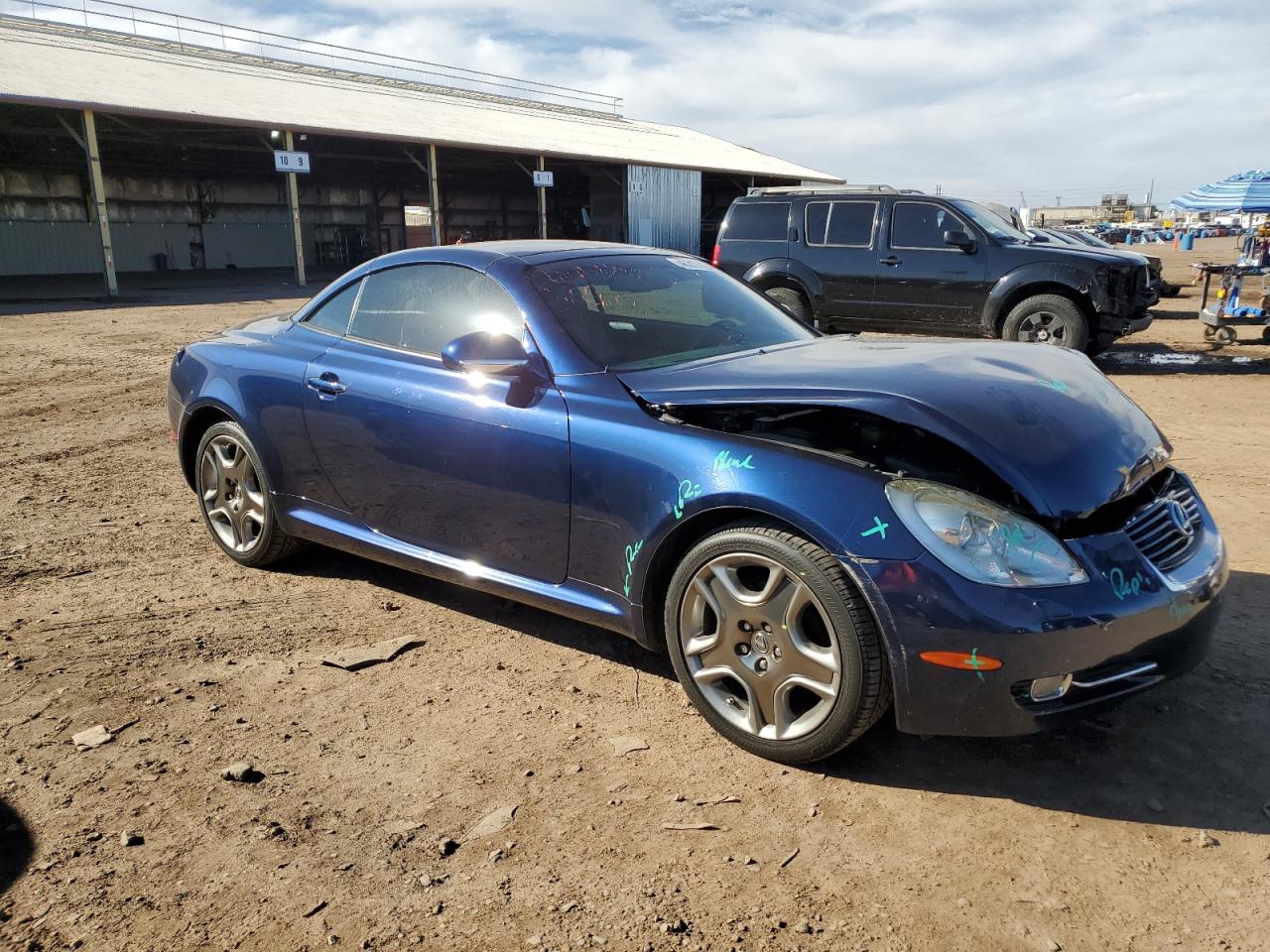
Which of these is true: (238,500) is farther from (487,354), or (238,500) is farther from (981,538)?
(981,538)

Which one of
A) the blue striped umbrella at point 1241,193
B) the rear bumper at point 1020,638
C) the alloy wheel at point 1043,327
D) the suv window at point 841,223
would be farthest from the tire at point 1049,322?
the blue striped umbrella at point 1241,193

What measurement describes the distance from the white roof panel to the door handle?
2043cm

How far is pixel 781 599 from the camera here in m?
2.78

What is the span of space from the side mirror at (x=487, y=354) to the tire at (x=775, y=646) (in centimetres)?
98

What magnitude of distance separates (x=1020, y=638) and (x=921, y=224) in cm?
908

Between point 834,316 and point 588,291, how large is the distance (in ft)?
26.1

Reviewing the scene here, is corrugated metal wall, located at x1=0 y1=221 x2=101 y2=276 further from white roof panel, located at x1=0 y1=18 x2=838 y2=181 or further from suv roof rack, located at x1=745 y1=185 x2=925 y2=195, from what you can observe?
suv roof rack, located at x1=745 y1=185 x2=925 y2=195

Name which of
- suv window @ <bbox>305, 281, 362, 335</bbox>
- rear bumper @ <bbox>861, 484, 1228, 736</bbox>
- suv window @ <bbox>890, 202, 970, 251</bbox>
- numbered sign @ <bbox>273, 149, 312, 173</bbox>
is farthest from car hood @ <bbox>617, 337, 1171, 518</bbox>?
numbered sign @ <bbox>273, 149, 312, 173</bbox>

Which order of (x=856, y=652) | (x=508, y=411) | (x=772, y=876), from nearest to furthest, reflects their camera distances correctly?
1. (x=772, y=876)
2. (x=856, y=652)
3. (x=508, y=411)

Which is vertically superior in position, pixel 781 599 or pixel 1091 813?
pixel 781 599

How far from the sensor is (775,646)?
282 cm

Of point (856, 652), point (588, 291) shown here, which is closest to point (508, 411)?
point (588, 291)

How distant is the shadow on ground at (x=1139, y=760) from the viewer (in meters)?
2.67

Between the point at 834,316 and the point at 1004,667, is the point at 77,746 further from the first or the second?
the point at 834,316
